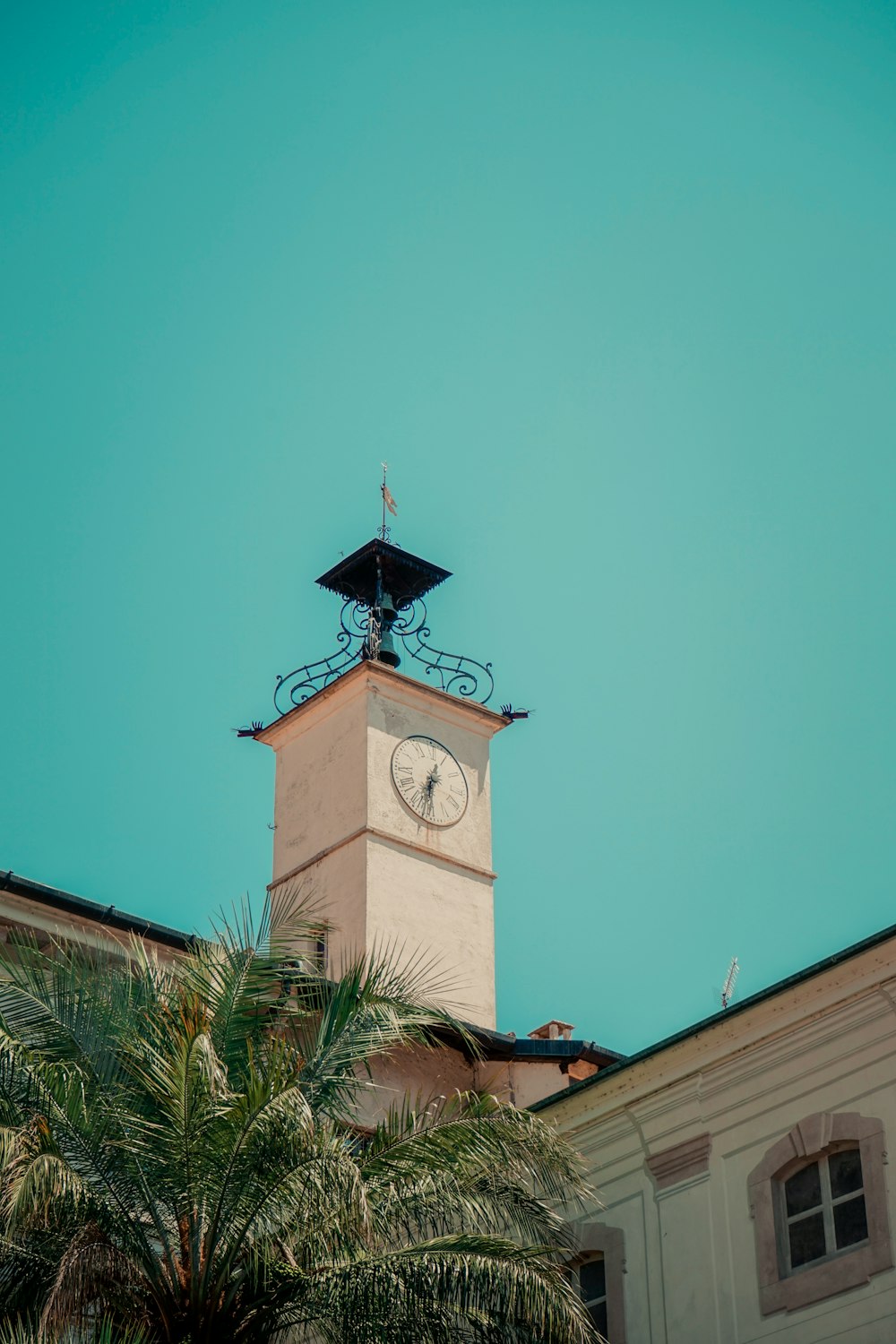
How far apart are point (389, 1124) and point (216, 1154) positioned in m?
1.99

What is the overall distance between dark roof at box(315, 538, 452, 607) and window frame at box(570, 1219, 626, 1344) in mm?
16388

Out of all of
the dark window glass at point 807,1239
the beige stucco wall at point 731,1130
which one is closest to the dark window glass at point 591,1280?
the beige stucco wall at point 731,1130

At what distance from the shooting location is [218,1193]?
54.7 feet

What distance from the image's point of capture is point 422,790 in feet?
112

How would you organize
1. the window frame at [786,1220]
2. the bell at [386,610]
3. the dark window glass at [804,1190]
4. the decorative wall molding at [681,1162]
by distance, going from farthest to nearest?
the bell at [386,610] → the decorative wall molding at [681,1162] → the dark window glass at [804,1190] → the window frame at [786,1220]

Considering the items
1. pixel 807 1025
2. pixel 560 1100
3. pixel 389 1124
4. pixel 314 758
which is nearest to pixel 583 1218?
pixel 560 1100

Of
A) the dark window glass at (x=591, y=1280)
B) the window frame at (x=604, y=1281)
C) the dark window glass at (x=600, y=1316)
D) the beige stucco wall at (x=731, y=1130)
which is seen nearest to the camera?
the beige stucco wall at (x=731, y=1130)

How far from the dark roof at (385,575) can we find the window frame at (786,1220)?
17928 mm

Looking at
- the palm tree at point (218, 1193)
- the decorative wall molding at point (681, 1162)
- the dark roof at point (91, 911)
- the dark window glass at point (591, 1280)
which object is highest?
the dark roof at point (91, 911)

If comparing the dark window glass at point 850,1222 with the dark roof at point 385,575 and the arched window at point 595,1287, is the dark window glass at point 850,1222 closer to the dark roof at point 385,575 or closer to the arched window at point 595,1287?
the arched window at point 595,1287

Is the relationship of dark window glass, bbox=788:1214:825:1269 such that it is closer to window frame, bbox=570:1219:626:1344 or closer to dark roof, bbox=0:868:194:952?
window frame, bbox=570:1219:626:1344

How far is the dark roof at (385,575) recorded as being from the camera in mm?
37312

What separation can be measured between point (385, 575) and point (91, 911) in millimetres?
15121

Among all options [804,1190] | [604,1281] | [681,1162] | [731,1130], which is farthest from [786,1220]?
[604,1281]
